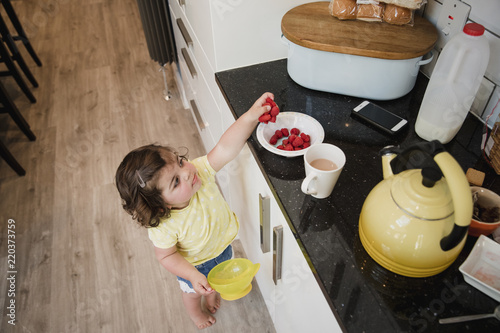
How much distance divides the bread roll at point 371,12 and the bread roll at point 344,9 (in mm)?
16

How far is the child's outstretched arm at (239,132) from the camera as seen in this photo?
0.94 metres

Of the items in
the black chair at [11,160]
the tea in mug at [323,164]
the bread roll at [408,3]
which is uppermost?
the bread roll at [408,3]

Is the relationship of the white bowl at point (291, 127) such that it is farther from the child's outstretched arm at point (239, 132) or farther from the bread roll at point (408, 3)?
the bread roll at point (408, 3)

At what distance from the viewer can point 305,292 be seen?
2.77 feet

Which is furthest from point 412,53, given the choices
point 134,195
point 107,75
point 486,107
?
point 107,75

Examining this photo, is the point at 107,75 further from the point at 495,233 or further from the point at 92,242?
the point at 495,233

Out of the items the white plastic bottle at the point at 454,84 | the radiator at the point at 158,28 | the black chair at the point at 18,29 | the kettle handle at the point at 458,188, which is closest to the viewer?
the kettle handle at the point at 458,188

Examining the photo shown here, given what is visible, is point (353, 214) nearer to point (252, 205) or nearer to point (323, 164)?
point (323, 164)

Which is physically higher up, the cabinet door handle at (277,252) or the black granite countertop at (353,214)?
the black granite countertop at (353,214)

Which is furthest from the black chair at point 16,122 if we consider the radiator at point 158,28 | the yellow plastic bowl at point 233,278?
the yellow plastic bowl at point 233,278

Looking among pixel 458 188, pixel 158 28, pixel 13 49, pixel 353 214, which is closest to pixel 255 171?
pixel 353 214

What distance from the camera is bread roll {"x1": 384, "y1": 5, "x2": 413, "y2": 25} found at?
3.19 feet

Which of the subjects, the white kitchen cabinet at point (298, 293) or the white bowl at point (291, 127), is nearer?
the white kitchen cabinet at point (298, 293)

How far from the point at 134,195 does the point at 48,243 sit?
0.98 meters
